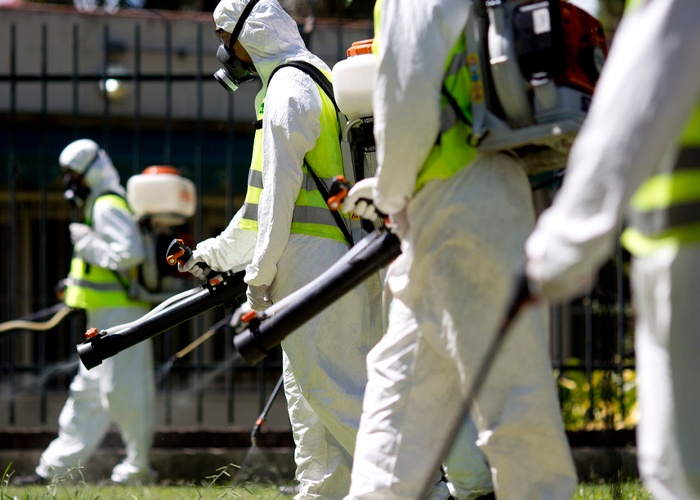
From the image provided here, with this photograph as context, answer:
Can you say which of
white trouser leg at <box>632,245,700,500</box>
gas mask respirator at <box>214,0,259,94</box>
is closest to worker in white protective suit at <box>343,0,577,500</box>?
white trouser leg at <box>632,245,700,500</box>

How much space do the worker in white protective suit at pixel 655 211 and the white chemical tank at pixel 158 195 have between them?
465cm

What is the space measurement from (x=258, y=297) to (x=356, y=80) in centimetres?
96

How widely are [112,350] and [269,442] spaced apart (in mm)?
2588

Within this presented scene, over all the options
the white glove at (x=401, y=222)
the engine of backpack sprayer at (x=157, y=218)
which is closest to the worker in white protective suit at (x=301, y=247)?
the white glove at (x=401, y=222)

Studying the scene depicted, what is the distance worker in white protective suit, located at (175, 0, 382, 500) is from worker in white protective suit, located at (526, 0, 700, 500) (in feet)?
5.85

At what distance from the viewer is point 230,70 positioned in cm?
402

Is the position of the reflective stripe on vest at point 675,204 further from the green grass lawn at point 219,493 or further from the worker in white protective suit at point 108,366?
the worker in white protective suit at point 108,366

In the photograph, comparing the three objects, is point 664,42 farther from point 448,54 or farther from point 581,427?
point 581,427

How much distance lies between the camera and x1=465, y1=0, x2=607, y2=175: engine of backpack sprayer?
228 centimetres

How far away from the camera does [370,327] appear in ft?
12.3

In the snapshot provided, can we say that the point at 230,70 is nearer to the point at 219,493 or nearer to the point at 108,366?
the point at 219,493

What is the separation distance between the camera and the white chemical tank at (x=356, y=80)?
306 centimetres

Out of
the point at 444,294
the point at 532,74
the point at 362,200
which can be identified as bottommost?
the point at 444,294

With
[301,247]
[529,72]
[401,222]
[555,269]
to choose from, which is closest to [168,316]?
[301,247]
